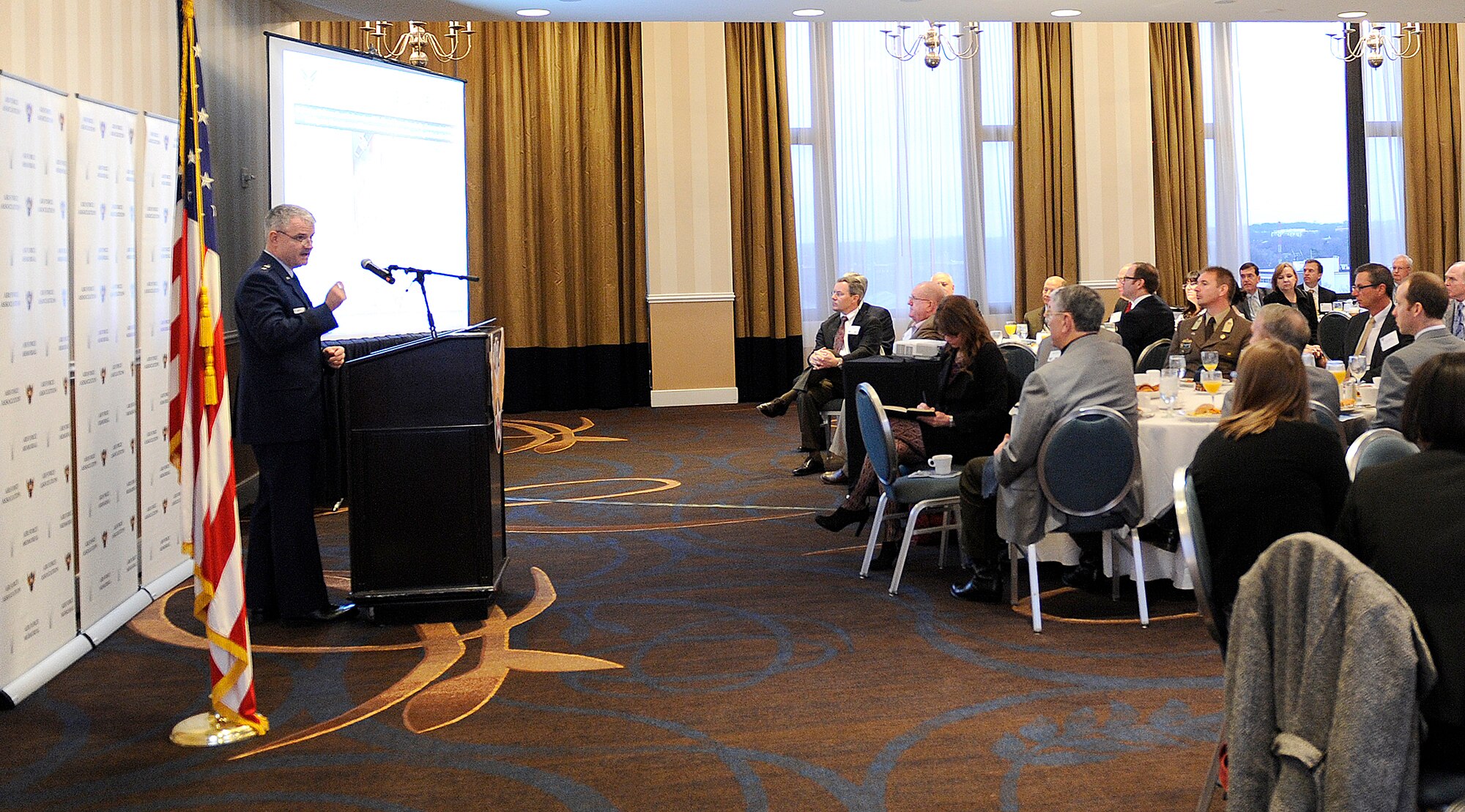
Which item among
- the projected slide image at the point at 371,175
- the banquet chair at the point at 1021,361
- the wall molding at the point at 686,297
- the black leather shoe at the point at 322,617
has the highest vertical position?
the projected slide image at the point at 371,175

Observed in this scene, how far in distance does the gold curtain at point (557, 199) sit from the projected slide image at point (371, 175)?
13.5 ft

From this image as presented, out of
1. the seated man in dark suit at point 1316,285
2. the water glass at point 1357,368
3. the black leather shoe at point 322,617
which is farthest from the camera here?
the seated man in dark suit at point 1316,285

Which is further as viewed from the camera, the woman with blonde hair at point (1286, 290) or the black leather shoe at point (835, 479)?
the woman with blonde hair at point (1286, 290)

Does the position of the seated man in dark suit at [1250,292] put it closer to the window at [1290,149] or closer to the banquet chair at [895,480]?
the window at [1290,149]

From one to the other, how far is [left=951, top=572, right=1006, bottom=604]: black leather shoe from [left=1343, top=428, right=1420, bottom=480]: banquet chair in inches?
78.4

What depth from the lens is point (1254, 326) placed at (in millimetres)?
5012

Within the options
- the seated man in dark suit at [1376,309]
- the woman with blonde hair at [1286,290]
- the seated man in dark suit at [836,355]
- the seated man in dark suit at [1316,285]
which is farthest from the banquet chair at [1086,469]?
the seated man in dark suit at [1316,285]

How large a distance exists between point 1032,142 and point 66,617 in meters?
10.7

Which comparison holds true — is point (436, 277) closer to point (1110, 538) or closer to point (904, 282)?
point (1110, 538)

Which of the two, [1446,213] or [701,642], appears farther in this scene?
Answer: [1446,213]

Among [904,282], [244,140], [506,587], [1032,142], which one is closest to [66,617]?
[506,587]

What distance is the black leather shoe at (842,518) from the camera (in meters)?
6.00

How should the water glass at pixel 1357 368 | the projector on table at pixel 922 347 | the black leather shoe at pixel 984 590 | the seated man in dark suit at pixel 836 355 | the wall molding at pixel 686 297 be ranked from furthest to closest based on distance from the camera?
1. the wall molding at pixel 686 297
2. the seated man in dark suit at pixel 836 355
3. the projector on table at pixel 922 347
4. the water glass at pixel 1357 368
5. the black leather shoe at pixel 984 590

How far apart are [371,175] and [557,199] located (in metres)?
5.28
